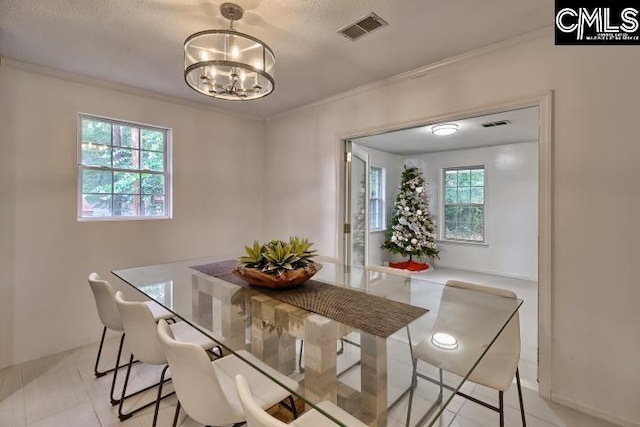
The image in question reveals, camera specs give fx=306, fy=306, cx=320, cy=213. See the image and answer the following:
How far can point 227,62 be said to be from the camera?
153cm

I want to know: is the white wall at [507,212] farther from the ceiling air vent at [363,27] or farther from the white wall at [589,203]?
the ceiling air vent at [363,27]

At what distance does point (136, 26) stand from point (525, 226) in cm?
596

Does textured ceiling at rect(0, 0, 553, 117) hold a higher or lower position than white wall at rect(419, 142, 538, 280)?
higher

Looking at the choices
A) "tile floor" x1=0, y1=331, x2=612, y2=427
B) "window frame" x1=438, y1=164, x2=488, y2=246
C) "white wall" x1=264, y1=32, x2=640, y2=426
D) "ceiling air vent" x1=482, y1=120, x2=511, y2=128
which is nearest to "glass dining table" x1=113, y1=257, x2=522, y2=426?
"white wall" x1=264, y1=32, x2=640, y2=426

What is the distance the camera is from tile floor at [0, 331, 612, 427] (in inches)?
74.5

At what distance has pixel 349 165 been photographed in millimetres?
3389

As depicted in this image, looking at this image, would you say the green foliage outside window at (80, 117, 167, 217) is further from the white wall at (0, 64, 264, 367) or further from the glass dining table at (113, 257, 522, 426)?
the glass dining table at (113, 257, 522, 426)

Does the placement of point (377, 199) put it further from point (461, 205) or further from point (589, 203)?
point (589, 203)

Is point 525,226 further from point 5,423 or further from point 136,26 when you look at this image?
point 5,423

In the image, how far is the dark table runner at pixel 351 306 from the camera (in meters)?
1.50

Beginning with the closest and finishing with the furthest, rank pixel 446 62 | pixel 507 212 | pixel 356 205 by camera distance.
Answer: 1. pixel 446 62
2. pixel 356 205
3. pixel 507 212

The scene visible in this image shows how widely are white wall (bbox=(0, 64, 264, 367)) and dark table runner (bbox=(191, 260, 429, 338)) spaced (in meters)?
1.66

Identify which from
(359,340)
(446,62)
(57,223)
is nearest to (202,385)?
(359,340)

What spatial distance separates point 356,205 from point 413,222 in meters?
2.67
